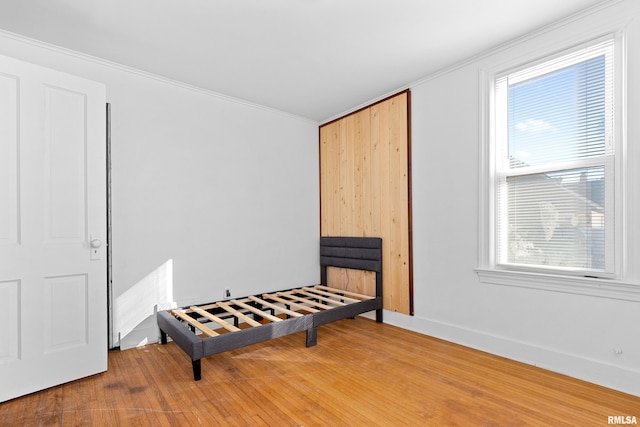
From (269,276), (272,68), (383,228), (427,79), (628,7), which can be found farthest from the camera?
(269,276)

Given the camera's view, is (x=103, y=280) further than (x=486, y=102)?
No

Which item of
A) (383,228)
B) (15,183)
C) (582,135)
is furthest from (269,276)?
(582,135)

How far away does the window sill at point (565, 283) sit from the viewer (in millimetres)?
2094

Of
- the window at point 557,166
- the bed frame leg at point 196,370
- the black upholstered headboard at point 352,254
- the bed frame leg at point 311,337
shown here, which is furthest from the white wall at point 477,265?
the bed frame leg at point 196,370

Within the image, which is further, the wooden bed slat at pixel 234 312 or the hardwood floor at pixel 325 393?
the wooden bed slat at pixel 234 312

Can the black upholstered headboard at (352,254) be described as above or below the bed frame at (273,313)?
above

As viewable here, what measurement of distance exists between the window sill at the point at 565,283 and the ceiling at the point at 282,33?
1.82 metres

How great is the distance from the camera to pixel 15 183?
2129 millimetres

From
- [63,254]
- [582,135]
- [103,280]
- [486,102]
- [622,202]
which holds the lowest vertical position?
[103,280]

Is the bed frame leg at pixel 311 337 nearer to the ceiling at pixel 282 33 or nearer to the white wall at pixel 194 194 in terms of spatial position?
the white wall at pixel 194 194

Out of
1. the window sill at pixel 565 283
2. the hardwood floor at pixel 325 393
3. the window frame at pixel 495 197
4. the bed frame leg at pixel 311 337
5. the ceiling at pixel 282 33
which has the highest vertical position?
the ceiling at pixel 282 33

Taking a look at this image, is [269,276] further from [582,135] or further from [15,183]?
[582,135]

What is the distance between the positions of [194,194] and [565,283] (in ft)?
10.6

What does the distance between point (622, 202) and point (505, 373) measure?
137cm
